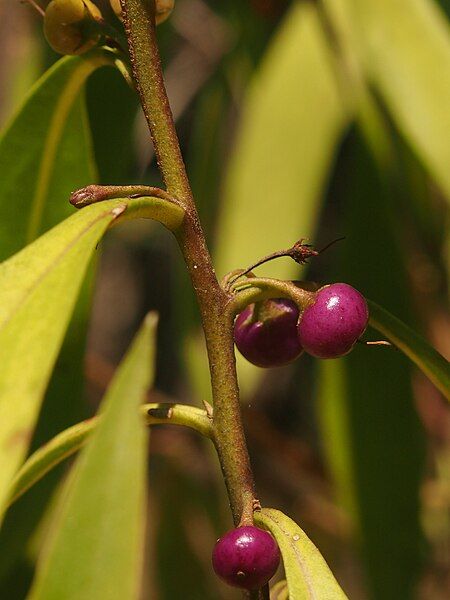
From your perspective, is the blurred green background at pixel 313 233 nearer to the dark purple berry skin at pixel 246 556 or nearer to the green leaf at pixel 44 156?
the green leaf at pixel 44 156

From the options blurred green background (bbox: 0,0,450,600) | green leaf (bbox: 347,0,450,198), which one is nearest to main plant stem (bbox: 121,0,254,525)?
blurred green background (bbox: 0,0,450,600)

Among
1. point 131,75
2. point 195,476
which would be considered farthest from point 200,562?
point 131,75

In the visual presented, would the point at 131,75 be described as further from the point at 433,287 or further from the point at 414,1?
the point at 433,287

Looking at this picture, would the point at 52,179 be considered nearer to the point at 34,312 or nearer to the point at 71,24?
the point at 71,24

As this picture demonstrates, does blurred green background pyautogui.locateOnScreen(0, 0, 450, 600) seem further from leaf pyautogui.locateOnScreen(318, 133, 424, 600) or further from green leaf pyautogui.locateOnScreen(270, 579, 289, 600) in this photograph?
green leaf pyautogui.locateOnScreen(270, 579, 289, 600)

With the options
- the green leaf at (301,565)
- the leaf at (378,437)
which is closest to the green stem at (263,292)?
the green leaf at (301,565)
